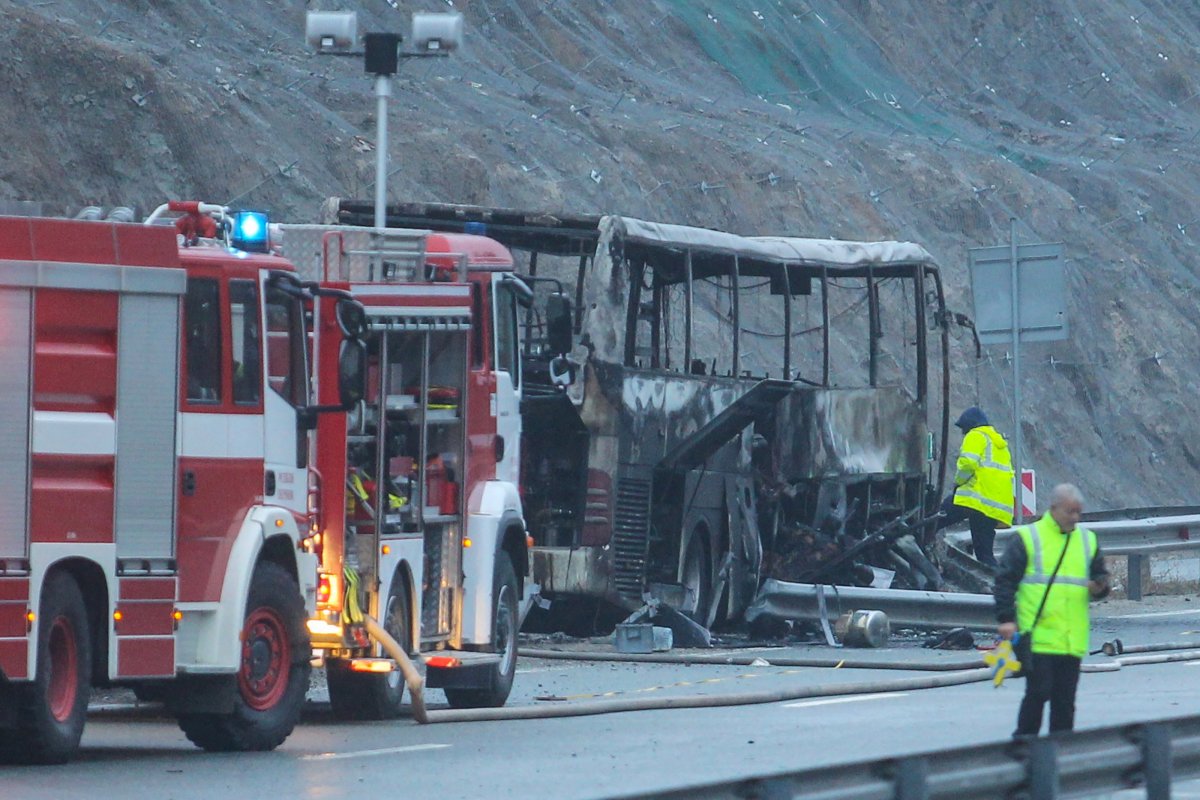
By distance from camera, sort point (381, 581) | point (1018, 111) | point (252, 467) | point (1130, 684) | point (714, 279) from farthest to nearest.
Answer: point (1018, 111), point (714, 279), point (1130, 684), point (381, 581), point (252, 467)

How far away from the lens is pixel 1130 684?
643 inches

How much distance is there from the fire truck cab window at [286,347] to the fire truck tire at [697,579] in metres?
8.44

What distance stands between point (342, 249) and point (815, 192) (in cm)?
3358

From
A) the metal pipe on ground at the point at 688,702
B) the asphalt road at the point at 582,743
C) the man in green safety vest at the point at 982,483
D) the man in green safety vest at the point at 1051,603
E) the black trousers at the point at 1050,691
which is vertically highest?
the man in green safety vest at the point at 982,483

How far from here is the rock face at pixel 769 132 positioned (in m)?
34.1

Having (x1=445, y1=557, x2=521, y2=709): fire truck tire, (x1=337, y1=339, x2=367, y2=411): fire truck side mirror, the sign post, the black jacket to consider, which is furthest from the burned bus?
the black jacket

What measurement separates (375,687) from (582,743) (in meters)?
2.31

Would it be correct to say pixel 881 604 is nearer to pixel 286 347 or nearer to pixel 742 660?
pixel 742 660

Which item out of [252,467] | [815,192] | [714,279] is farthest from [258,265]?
[815,192]

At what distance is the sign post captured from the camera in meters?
21.5

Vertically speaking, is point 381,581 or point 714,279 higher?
point 714,279

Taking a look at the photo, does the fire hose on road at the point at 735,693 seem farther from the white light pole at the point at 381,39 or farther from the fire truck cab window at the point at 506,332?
the white light pole at the point at 381,39

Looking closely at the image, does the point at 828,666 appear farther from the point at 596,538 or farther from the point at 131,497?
the point at 131,497

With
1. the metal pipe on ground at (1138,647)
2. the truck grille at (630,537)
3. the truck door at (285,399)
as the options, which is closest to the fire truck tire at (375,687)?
the truck door at (285,399)
